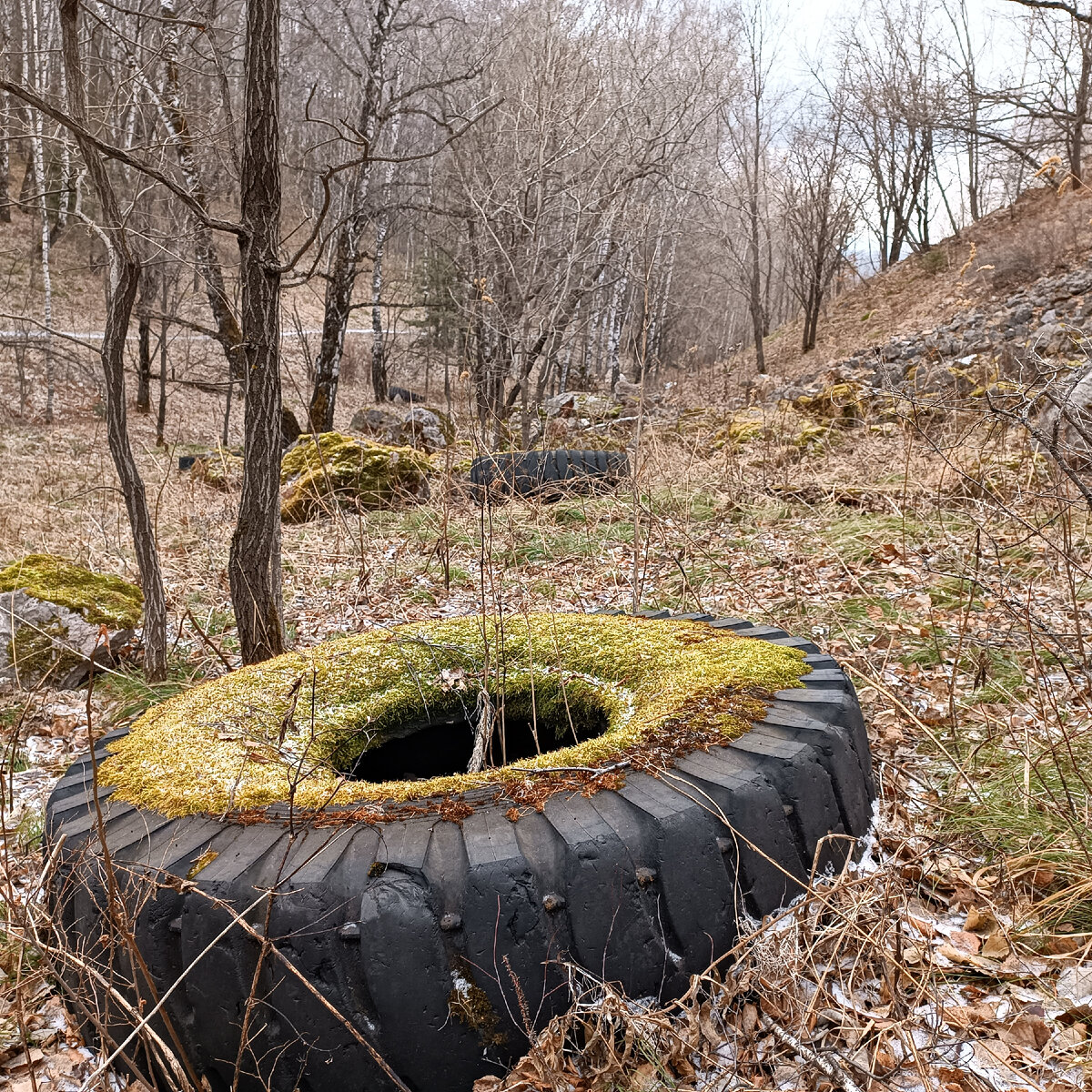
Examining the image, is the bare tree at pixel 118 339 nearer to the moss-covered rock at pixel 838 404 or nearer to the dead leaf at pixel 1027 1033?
the dead leaf at pixel 1027 1033

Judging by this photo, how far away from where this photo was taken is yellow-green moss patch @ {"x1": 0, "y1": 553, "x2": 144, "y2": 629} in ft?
13.6

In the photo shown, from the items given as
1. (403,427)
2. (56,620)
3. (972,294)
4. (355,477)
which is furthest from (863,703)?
(972,294)

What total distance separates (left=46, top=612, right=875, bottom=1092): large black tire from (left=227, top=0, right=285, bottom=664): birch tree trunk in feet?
5.65

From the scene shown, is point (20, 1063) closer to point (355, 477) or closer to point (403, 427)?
point (355, 477)

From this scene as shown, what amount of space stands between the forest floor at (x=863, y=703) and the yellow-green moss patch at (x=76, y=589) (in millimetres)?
301

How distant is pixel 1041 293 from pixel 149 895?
1680 cm

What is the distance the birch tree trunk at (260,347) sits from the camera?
282 cm

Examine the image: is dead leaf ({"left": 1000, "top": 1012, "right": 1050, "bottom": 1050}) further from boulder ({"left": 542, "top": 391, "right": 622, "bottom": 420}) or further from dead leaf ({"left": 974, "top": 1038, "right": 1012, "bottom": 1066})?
boulder ({"left": 542, "top": 391, "right": 622, "bottom": 420})

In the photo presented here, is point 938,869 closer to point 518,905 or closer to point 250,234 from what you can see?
point 518,905

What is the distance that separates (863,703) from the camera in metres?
3.16

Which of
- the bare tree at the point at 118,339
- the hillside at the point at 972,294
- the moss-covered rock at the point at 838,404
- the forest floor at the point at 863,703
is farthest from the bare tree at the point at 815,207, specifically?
the bare tree at the point at 118,339

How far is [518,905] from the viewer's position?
1.42 meters

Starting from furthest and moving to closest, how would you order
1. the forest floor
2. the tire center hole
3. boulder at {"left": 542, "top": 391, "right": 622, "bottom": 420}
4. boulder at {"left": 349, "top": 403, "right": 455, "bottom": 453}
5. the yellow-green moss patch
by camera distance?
boulder at {"left": 542, "top": 391, "right": 622, "bottom": 420}
boulder at {"left": 349, "top": 403, "right": 455, "bottom": 453}
the yellow-green moss patch
the tire center hole
the forest floor

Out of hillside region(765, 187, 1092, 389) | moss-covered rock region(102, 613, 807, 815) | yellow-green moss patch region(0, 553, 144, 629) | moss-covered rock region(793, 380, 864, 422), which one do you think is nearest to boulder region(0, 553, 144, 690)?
yellow-green moss patch region(0, 553, 144, 629)
